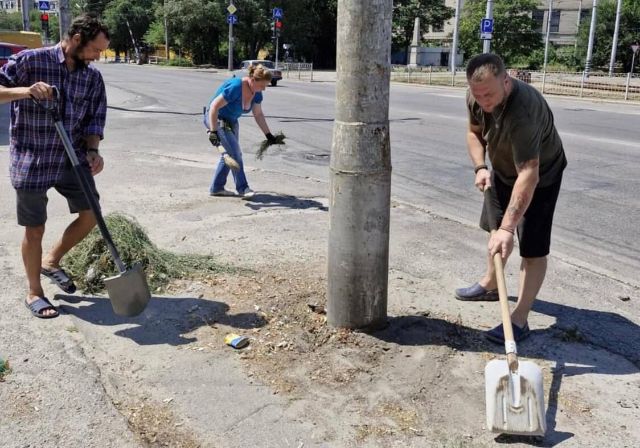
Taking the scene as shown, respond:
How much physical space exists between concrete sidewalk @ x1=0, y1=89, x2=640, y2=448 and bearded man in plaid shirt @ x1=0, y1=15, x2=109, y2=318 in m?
0.58

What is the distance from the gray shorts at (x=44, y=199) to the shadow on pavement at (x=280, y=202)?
277 cm

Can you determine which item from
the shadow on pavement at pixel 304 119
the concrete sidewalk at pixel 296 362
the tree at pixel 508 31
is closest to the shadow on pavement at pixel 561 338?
the concrete sidewalk at pixel 296 362

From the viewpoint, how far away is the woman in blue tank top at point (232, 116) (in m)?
7.03

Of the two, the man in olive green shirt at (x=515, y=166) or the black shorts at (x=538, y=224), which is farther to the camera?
the black shorts at (x=538, y=224)

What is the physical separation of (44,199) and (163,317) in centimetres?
103

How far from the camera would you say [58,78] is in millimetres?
3945

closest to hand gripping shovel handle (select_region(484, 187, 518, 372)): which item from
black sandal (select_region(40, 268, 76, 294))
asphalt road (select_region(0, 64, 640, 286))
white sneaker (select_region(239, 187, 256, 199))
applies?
asphalt road (select_region(0, 64, 640, 286))

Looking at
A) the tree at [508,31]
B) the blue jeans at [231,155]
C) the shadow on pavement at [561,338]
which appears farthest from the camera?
the tree at [508,31]

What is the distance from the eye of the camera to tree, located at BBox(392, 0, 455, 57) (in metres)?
68.7

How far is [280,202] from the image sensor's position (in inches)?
287

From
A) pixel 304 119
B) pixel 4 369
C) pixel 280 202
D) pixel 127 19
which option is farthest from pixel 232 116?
pixel 127 19

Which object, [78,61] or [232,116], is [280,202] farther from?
[78,61]

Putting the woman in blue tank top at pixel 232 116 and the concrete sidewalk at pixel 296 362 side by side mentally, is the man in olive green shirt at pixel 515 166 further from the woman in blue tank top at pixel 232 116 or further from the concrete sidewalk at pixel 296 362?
the woman in blue tank top at pixel 232 116

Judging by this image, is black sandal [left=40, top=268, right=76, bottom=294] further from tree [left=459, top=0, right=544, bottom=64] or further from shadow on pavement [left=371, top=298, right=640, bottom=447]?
tree [left=459, top=0, right=544, bottom=64]
